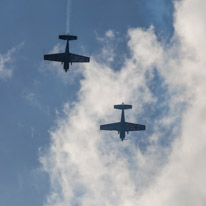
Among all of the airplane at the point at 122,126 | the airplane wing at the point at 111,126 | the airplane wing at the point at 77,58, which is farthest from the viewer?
the airplane wing at the point at 111,126

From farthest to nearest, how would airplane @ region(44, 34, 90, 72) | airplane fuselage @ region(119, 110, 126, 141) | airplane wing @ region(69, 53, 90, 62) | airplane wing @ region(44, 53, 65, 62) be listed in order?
airplane fuselage @ region(119, 110, 126, 141)
airplane wing @ region(69, 53, 90, 62)
airplane wing @ region(44, 53, 65, 62)
airplane @ region(44, 34, 90, 72)

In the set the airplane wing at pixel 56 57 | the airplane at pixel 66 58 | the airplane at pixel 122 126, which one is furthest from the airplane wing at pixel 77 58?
the airplane at pixel 122 126

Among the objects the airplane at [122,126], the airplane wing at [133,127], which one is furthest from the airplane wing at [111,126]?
the airplane wing at [133,127]

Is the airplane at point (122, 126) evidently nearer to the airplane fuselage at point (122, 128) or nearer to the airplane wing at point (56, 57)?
the airplane fuselage at point (122, 128)

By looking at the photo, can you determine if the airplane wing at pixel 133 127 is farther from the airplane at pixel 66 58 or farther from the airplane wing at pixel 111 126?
the airplane at pixel 66 58

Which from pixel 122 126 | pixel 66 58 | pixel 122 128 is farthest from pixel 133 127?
pixel 66 58

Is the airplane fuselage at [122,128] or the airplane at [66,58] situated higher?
the airplane at [66,58]

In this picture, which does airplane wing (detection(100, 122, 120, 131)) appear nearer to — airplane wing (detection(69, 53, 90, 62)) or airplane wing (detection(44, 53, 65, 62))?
airplane wing (detection(69, 53, 90, 62))

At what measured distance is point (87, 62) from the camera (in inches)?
3871

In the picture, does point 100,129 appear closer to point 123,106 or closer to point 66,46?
point 123,106

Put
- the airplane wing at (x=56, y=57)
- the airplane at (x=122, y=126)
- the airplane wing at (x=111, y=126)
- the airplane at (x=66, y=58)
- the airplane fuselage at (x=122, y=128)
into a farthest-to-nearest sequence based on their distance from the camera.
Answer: the airplane wing at (x=111, y=126) < the airplane fuselage at (x=122, y=128) < the airplane at (x=122, y=126) < the airplane wing at (x=56, y=57) < the airplane at (x=66, y=58)

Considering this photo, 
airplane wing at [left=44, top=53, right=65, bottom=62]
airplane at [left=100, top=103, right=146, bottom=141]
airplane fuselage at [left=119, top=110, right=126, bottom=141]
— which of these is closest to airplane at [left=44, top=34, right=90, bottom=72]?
airplane wing at [left=44, top=53, right=65, bottom=62]

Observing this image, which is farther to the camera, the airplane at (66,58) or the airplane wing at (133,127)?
the airplane wing at (133,127)

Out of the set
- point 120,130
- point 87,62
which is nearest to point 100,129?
point 120,130
